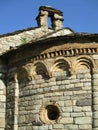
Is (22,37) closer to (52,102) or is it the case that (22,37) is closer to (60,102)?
(52,102)

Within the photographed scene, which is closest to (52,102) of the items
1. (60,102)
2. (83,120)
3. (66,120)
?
(60,102)

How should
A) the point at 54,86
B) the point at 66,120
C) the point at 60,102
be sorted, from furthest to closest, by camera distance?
the point at 54,86, the point at 60,102, the point at 66,120

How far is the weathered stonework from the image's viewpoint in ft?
32.7

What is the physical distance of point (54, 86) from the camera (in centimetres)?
1039

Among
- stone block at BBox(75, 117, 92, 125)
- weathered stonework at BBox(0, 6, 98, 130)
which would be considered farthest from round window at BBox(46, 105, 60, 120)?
stone block at BBox(75, 117, 92, 125)

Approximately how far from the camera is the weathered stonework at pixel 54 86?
9953 millimetres

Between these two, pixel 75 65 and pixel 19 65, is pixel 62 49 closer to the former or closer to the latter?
pixel 75 65

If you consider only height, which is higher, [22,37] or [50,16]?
[50,16]

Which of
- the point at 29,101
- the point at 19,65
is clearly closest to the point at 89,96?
the point at 29,101

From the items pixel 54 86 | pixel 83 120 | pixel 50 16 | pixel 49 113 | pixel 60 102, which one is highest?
pixel 50 16

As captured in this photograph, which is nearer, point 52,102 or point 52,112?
point 52,102

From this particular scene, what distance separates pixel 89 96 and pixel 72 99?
49 centimetres

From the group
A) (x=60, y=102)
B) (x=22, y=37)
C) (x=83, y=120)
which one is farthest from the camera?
(x=22, y=37)

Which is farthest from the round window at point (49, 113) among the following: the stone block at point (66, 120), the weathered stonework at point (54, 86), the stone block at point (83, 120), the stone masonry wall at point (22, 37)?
the stone masonry wall at point (22, 37)
